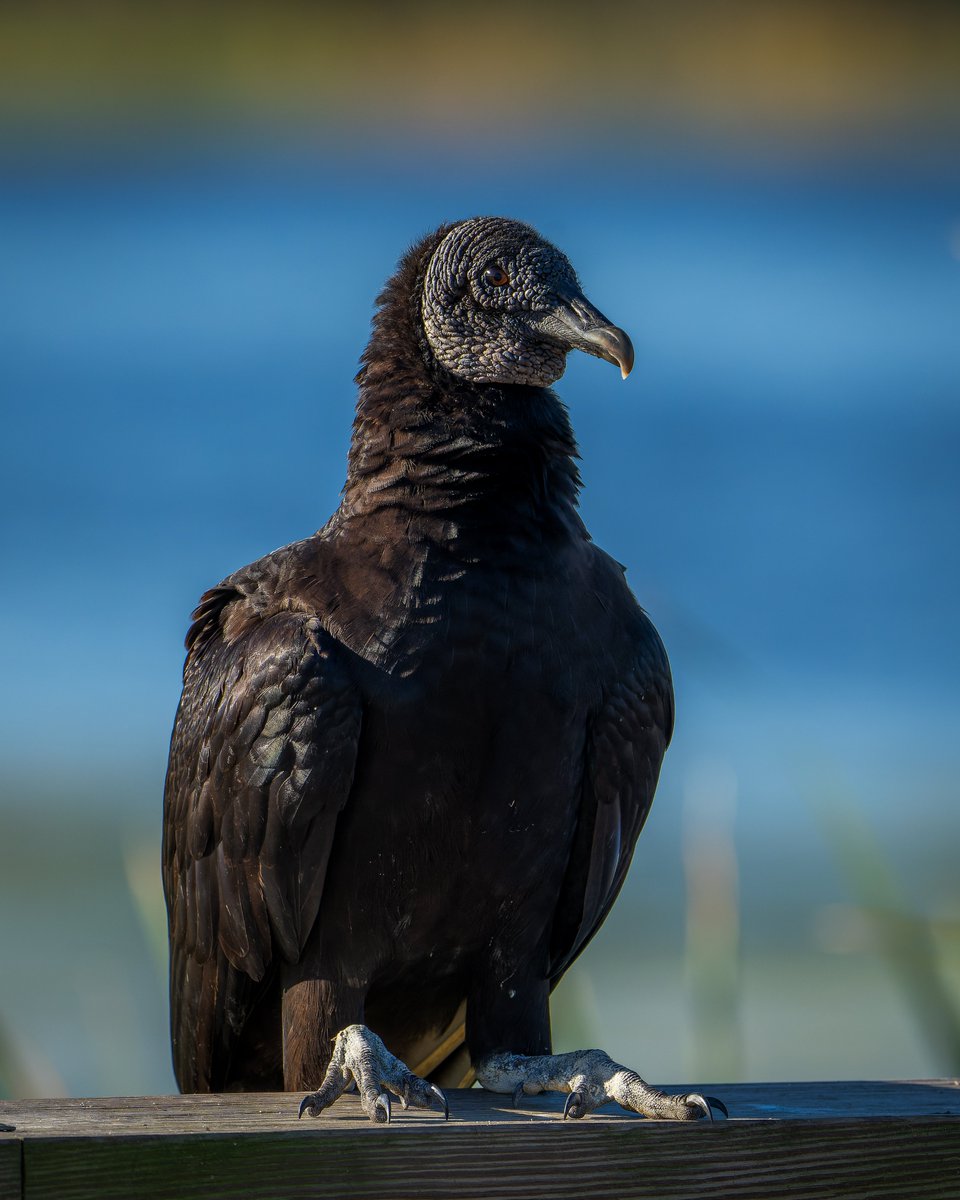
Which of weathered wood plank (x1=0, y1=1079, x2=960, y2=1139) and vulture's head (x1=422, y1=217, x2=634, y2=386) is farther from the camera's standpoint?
vulture's head (x1=422, y1=217, x2=634, y2=386)

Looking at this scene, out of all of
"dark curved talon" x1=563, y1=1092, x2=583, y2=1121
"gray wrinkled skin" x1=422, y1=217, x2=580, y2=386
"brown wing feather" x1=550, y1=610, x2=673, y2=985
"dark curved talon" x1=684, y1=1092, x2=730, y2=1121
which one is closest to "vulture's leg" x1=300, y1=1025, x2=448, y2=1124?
"dark curved talon" x1=563, y1=1092, x2=583, y2=1121

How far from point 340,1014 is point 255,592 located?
0.75 meters

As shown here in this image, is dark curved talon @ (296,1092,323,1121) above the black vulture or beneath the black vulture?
beneath

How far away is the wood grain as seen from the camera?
1.79 meters

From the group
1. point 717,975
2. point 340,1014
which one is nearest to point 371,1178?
point 340,1014

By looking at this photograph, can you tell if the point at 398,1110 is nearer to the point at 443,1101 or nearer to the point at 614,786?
the point at 443,1101

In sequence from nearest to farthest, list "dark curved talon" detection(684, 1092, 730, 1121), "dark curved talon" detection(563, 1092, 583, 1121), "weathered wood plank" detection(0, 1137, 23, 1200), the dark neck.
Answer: "weathered wood plank" detection(0, 1137, 23, 1200) < "dark curved talon" detection(684, 1092, 730, 1121) < "dark curved talon" detection(563, 1092, 583, 1121) < the dark neck

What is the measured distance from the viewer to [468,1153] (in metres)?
1.88

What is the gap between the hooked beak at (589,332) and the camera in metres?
2.41

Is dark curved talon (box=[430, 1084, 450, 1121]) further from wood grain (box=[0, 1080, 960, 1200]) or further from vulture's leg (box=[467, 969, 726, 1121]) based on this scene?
vulture's leg (box=[467, 969, 726, 1121])

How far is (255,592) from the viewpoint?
2.63m

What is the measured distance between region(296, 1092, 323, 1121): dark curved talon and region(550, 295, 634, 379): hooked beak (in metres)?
1.22

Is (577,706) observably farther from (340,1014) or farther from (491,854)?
(340,1014)

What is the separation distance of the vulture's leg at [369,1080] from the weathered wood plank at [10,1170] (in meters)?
0.42
